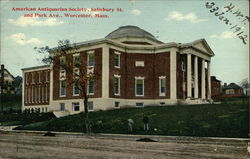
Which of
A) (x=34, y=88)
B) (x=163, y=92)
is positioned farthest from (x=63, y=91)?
(x=163, y=92)

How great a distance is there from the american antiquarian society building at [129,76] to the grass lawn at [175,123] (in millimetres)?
7091

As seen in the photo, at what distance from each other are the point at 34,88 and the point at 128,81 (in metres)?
14.7

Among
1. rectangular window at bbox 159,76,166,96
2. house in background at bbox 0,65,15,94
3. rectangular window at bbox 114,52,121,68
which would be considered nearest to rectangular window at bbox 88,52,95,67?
rectangular window at bbox 114,52,121,68

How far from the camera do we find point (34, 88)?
49.4 m

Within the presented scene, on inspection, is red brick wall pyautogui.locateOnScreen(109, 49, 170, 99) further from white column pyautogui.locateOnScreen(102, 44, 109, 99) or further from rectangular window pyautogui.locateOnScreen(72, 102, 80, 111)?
rectangular window pyautogui.locateOnScreen(72, 102, 80, 111)

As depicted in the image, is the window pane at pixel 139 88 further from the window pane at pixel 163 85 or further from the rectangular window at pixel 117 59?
the rectangular window at pixel 117 59

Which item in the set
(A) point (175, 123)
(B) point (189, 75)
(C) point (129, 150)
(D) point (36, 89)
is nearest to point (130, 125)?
(A) point (175, 123)

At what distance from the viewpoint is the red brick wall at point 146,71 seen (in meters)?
45.2

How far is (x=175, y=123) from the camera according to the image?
92.0 ft

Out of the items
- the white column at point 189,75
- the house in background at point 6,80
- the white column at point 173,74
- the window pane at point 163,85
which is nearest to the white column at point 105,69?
the window pane at point 163,85

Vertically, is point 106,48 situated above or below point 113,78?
above

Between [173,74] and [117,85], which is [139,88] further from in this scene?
[173,74]

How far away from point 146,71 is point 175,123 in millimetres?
18792

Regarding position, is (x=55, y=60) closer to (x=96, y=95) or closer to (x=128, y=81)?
(x=96, y=95)
